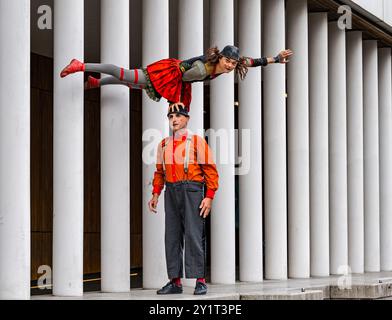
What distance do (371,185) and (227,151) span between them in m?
5.60

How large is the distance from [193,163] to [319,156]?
6.58m

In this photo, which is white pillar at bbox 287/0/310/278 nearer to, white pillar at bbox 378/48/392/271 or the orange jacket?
white pillar at bbox 378/48/392/271

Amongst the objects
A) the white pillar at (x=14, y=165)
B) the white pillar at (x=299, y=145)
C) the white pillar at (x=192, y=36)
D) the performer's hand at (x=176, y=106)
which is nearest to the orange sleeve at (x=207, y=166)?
the performer's hand at (x=176, y=106)

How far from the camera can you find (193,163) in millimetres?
11266

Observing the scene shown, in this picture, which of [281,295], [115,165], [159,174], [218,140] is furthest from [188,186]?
[218,140]

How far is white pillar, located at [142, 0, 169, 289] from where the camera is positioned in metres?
12.8

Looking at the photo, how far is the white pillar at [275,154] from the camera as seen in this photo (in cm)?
1611

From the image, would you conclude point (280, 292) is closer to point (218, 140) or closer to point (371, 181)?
point (218, 140)

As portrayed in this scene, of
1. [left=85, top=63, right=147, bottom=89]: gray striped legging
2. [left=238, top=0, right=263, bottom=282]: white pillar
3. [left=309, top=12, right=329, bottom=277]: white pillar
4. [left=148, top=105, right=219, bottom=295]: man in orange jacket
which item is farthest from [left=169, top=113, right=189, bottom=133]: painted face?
[left=309, top=12, right=329, bottom=277]: white pillar

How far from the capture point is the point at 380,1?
63.4 ft

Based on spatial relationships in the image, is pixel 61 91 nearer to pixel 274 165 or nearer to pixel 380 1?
pixel 274 165

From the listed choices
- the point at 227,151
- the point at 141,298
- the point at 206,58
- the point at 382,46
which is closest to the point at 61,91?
the point at 206,58

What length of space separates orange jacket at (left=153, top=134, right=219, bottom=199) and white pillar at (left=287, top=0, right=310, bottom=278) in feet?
18.7

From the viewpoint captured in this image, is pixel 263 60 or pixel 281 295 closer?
pixel 281 295
